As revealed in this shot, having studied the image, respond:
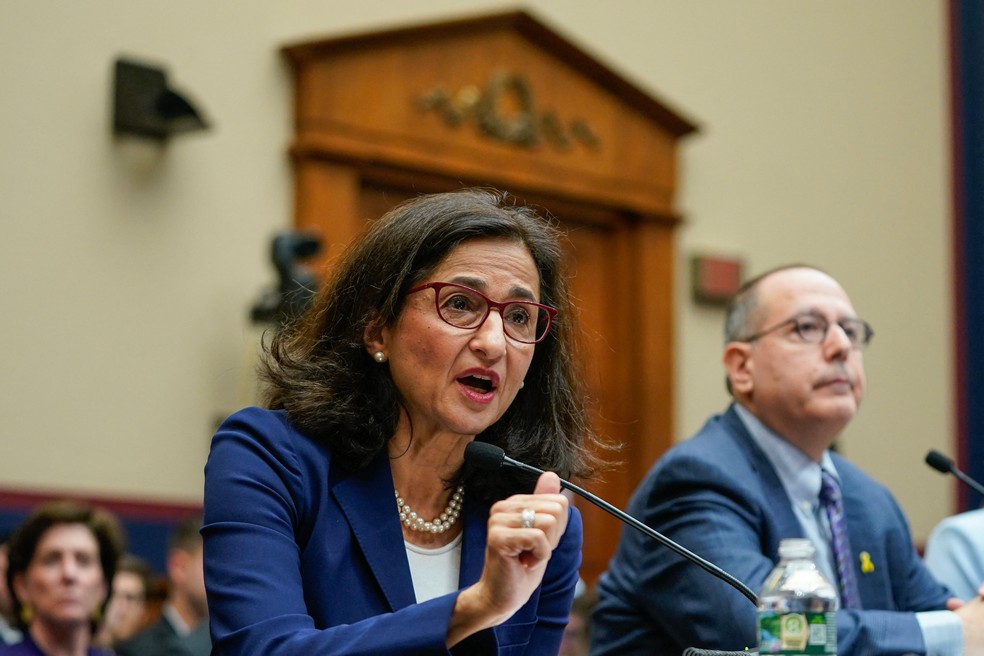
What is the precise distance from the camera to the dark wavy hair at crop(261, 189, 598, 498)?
205 cm

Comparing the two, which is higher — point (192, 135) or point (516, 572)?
point (192, 135)

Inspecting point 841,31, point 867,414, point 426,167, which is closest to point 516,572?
point 426,167

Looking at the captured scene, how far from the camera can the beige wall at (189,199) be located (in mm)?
4512

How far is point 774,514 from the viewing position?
2580 mm

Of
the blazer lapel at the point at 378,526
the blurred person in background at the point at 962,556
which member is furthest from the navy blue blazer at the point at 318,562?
the blurred person in background at the point at 962,556

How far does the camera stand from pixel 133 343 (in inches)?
184

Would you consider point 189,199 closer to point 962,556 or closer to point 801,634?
point 962,556

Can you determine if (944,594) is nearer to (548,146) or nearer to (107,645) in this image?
(107,645)

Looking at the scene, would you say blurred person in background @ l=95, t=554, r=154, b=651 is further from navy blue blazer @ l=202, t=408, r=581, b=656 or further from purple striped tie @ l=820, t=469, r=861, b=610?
navy blue blazer @ l=202, t=408, r=581, b=656

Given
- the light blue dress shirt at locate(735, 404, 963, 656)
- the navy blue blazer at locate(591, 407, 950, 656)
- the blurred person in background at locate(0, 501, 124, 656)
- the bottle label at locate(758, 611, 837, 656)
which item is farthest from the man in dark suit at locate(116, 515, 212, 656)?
the bottle label at locate(758, 611, 837, 656)

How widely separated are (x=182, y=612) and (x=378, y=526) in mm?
2763

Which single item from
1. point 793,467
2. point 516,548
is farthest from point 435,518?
point 793,467

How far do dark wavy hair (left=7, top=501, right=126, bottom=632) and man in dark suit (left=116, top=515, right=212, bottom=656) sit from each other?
44 cm

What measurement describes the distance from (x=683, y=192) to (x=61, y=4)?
114 inches
